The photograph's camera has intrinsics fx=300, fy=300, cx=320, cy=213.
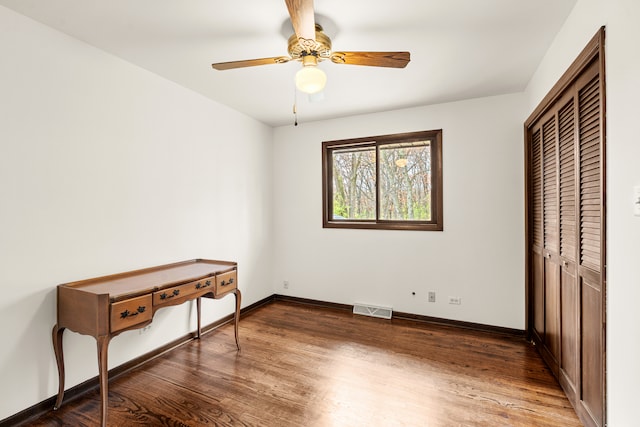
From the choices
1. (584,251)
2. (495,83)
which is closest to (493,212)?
(495,83)

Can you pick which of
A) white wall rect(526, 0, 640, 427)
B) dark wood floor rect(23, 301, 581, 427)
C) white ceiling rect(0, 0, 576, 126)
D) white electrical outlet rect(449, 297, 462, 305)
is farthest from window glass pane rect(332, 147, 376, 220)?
white wall rect(526, 0, 640, 427)

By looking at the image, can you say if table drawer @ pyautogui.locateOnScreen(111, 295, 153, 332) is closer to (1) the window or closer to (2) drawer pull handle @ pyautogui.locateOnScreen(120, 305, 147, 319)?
(2) drawer pull handle @ pyautogui.locateOnScreen(120, 305, 147, 319)

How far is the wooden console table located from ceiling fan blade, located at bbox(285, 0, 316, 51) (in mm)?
1819

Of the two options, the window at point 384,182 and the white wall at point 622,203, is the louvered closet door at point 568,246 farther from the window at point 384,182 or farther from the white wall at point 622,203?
the window at point 384,182

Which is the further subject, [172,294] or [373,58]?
[172,294]

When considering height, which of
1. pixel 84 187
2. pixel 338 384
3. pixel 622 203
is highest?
pixel 84 187

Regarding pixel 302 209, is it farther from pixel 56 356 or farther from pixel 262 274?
pixel 56 356

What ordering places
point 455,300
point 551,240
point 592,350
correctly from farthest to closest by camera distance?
point 455,300, point 551,240, point 592,350

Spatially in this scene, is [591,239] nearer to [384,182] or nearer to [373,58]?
[373,58]

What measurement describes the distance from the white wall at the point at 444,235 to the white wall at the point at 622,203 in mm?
1684

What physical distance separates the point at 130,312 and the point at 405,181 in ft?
9.76

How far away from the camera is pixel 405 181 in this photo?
360 cm

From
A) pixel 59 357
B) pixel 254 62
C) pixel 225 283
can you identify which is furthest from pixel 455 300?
pixel 59 357

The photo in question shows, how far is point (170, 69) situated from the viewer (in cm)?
254
